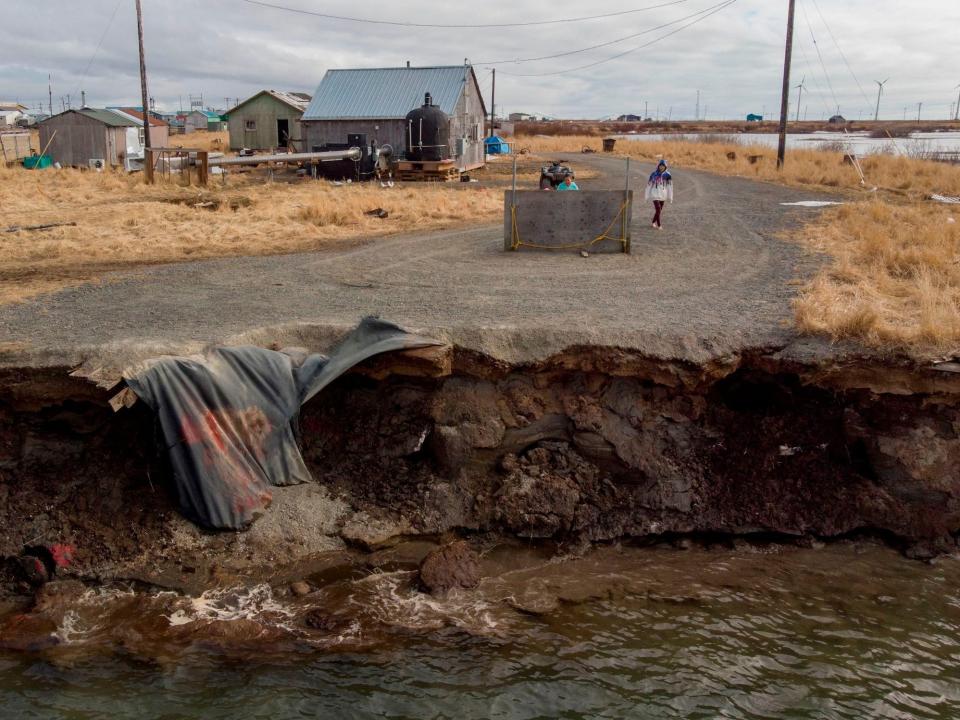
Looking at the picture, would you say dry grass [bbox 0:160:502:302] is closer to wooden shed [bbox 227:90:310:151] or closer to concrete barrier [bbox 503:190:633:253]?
concrete barrier [bbox 503:190:633:253]

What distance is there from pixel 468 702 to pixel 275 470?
3.21 metres

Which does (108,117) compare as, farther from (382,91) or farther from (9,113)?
(9,113)

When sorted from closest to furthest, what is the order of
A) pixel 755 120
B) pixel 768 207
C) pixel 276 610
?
pixel 276 610, pixel 768 207, pixel 755 120

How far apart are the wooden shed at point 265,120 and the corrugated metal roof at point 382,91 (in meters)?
5.22

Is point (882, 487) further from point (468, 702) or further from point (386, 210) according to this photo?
point (386, 210)

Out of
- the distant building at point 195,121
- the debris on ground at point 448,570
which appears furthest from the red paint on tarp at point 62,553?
the distant building at point 195,121

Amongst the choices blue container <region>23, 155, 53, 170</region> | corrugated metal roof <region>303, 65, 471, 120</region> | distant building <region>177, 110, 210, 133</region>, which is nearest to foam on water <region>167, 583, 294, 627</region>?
corrugated metal roof <region>303, 65, 471, 120</region>

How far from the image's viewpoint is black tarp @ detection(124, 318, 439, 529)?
7.51 m

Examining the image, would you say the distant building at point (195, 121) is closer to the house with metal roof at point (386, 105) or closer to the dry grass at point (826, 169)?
the house with metal roof at point (386, 105)

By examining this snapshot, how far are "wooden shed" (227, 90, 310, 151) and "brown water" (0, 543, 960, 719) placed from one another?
34440 mm

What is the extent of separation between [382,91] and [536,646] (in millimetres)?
29762

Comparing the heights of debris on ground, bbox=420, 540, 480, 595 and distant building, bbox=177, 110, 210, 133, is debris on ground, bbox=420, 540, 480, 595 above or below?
below

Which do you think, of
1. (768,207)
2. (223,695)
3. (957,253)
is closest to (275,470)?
(223,695)

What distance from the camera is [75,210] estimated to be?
63.3ft
